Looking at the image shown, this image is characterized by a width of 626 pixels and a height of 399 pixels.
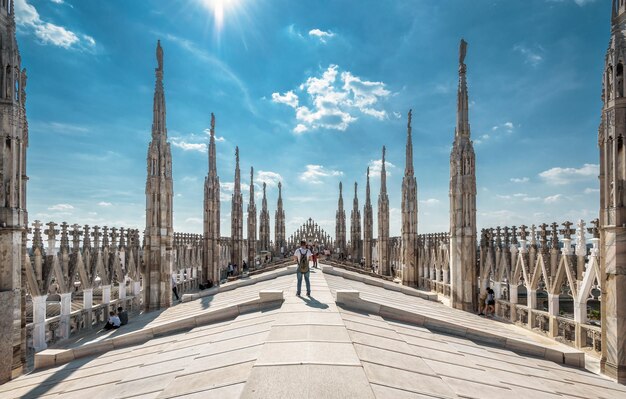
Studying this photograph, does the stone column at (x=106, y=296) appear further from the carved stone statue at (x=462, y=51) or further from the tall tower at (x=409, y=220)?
the carved stone statue at (x=462, y=51)

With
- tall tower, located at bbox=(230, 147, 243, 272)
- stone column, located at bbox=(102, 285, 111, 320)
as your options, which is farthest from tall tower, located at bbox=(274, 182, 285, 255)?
stone column, located at bbox=(102, 285, 111, 320)

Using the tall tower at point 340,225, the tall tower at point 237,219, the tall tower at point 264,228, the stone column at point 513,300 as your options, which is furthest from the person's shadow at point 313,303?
the tall tower at point 340,225

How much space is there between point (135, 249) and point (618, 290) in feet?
77.1

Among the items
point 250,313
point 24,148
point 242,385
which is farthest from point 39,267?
point 242,385

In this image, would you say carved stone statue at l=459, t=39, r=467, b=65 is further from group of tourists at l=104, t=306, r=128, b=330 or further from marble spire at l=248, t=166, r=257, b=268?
marble spire at l=248, t=166, r=257, b=268

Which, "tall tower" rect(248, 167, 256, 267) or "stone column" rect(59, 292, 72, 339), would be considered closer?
"stone column" rect(59, 292, 72, 339)

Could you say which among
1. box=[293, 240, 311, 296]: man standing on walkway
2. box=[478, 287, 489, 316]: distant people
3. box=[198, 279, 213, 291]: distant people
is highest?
box=[293, 240, 311, 296]: man standing on walkway

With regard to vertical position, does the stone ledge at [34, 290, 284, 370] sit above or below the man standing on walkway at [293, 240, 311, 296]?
below

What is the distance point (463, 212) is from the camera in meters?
18.3

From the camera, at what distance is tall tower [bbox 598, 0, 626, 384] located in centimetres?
970

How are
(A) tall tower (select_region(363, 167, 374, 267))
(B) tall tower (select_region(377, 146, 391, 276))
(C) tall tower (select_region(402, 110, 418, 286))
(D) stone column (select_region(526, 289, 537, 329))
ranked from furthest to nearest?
(A) tall tower (select_region(363, 167, 374, 267)), (B) tall tower (select_region(377, 146, 391, 276)), (C) tall tower (select_region(402, 110, 418, 286)), (D) stone column (select_region(526, 289, 537, 329))

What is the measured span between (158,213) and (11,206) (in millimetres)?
8322

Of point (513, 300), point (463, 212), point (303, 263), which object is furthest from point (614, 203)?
point (513, 300)

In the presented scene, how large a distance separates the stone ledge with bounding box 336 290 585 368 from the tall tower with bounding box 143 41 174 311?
11.9 metres
